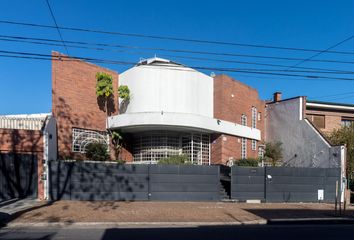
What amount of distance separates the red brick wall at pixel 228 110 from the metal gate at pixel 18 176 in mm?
13794

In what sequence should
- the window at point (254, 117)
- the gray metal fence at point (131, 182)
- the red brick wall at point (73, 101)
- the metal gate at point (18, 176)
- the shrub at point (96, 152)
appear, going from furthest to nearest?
the window at point (254, 117), the shrub at point (96, 152), the red brick wall at point (73, 101), the gray metal fence at point (131, 182), the metal gate at point (18, 176)

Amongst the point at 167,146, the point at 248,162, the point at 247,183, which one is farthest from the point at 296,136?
the point at 247,183

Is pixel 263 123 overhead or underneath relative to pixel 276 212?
overhead

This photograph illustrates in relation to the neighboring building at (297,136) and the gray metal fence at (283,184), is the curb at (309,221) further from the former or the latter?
the neighboring building at (297,136)

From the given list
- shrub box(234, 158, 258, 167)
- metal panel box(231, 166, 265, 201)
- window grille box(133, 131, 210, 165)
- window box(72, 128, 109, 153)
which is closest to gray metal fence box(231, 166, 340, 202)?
metal panel box(231, 166, 265, 201)

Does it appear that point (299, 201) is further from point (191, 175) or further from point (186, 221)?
point (186, 221)

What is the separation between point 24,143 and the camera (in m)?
19.8

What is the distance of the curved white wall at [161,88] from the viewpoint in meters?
28.0

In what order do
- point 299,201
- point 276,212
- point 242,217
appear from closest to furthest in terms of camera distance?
point 242,217
point 276,212
point 299,201

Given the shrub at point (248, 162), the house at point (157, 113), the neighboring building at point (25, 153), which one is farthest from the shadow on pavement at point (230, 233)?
the shrub at point (248, 162)

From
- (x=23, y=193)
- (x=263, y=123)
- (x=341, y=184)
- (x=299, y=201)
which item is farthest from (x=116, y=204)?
(x=263, y=123)

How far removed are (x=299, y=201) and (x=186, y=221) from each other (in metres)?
11.6

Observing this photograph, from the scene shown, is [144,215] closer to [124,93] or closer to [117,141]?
[117,141]

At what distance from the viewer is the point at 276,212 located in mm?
18250
